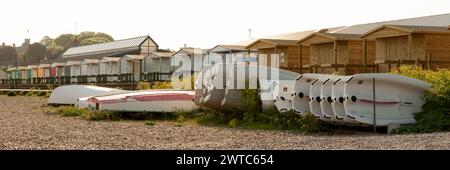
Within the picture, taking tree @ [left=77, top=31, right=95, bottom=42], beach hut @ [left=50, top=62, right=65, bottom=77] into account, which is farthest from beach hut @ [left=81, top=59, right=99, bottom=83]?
tree @ [left=77, top=31, right=95, bottom=42]

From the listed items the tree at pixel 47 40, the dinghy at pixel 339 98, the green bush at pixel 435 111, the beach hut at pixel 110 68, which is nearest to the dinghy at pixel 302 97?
the dinghy at pixel 339 98

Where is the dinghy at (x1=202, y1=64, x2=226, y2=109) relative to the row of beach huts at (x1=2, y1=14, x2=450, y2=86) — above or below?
below

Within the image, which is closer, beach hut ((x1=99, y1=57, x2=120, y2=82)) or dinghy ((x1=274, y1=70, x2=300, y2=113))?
dinghy ((x1=274, y1=70, x2=300, y2=113))

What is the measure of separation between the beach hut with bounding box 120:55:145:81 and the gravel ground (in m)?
27.3

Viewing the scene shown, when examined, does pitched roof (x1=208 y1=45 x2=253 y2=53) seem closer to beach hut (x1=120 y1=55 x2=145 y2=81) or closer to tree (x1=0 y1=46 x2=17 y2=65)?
beach hut (x1=120 y1=55 x2=145 y2=81)

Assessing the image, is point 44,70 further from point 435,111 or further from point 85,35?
point 85,35

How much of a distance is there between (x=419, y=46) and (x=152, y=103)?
1051 cm

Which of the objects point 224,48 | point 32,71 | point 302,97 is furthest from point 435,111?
point 32,71

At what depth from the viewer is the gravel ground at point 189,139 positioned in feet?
34.7

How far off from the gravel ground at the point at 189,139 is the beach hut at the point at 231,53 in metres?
16.0

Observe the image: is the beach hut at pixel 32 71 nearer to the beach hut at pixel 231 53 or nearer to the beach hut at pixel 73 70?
the beach hut at pixel 73 70

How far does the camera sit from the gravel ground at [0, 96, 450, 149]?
10562 mm

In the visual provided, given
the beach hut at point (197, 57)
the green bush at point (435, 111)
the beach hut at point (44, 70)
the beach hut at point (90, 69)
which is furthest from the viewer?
the beach hut at point (44, 70)
